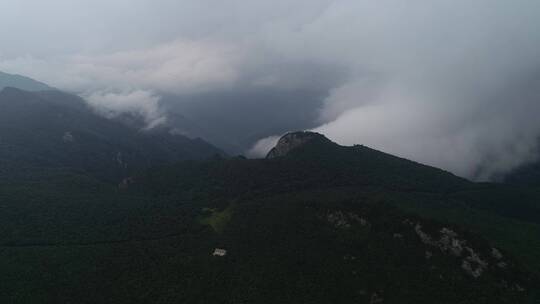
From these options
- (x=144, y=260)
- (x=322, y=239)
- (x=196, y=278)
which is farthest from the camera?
(x=322, y=239)

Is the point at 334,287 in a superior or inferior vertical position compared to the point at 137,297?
superior

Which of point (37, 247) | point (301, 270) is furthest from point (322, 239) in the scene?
point (37, 247)

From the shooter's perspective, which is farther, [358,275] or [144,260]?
[144,260]

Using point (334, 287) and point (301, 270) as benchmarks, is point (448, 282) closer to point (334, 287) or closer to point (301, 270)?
point (334, 287)

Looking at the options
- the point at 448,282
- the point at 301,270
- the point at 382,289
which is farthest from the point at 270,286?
the point at 448,282

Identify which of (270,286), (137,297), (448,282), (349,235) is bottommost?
(137,297)

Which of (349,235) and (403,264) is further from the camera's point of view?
(349,235)

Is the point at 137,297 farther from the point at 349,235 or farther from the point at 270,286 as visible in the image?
the point at 349,235

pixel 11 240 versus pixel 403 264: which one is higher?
pixel 403 264

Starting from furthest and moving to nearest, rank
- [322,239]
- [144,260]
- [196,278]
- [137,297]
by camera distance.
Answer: [322,239] → [144,260] → [196,278] → [137,297]
